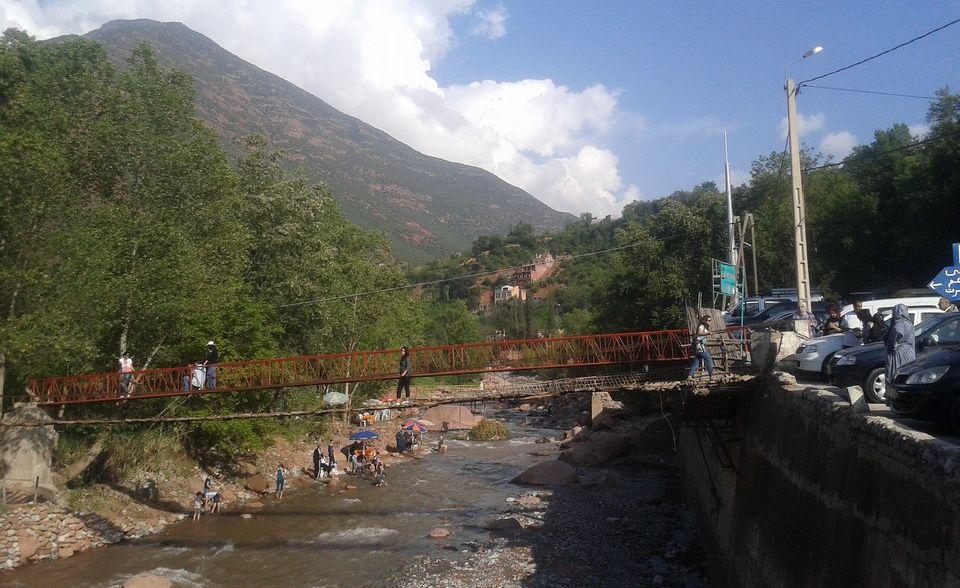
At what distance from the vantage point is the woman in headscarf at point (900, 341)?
9.75 metres

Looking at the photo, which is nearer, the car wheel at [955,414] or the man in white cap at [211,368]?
the car wheel at [955,414]

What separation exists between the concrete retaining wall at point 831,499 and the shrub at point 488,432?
1133 inches

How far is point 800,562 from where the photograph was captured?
890cm

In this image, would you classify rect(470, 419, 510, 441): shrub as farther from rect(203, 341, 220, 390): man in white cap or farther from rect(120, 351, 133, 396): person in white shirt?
rect(120, 351, 133, 396): person in white shirt

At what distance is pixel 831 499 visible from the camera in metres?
8.25

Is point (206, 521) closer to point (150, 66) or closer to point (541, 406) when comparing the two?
point (150, 66)

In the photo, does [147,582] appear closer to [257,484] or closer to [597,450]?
[257,484]

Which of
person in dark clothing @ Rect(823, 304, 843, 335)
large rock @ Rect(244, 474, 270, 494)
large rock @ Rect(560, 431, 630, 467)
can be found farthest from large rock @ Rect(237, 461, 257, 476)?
person in dark clothing @ Rect(823, 304, 843, 335)

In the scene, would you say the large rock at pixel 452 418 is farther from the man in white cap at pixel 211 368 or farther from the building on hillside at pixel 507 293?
the building on hillside at pixel 507 293

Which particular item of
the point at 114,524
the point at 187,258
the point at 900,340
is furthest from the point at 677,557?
the point at 187,258

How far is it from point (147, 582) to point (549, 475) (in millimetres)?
16709

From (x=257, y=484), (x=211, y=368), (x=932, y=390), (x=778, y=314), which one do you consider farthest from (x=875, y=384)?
(x=257, y=484)

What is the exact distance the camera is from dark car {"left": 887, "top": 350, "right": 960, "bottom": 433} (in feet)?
25.6

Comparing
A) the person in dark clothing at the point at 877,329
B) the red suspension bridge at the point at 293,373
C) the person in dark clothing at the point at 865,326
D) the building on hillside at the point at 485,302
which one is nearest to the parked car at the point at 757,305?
the red suspension bridge at the point at 293,373
